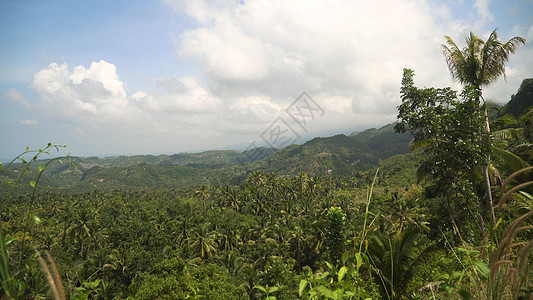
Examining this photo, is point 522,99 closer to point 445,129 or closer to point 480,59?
point 480,59

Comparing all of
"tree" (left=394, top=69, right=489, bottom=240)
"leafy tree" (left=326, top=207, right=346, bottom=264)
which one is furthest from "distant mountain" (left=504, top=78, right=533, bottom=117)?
"leafy tree" (left=326, top=207, right=346, bottom=264)

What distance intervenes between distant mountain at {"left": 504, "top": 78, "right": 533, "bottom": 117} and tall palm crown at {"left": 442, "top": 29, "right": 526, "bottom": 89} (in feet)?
204

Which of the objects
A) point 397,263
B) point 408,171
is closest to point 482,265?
point 397,263

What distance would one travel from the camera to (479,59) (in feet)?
32.9

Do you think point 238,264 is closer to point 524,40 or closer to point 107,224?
point 524,40

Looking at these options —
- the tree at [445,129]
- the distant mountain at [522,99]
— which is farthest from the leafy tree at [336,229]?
the distant mountain at [522,99]

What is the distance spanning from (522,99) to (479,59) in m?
72.2

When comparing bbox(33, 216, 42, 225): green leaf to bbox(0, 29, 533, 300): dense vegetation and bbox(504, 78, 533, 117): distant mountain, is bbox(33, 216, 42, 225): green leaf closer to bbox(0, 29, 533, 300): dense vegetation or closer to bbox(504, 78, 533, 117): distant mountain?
bbox(0, 29, 533, 300): dense vegetation

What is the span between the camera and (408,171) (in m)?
95.5

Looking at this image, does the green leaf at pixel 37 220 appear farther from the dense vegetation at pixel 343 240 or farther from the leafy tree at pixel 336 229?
the leafy tree at pixel 336 229

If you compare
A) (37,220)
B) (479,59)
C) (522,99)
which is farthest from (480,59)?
(522,99)

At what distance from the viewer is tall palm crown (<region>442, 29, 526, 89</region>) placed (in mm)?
9609

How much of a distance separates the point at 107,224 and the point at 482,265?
60005mm

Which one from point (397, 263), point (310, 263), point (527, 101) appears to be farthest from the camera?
point (527, 101)
